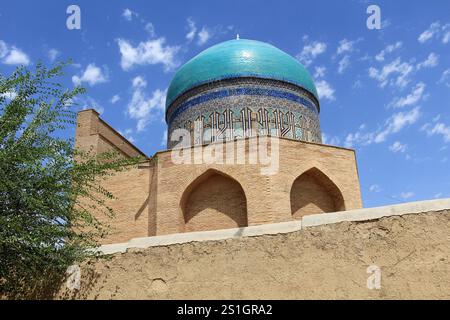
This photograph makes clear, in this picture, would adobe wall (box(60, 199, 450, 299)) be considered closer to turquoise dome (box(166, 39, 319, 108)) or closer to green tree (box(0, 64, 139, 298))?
green tree (box(0, 64, 139, 298))

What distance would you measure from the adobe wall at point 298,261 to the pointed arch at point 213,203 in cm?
435

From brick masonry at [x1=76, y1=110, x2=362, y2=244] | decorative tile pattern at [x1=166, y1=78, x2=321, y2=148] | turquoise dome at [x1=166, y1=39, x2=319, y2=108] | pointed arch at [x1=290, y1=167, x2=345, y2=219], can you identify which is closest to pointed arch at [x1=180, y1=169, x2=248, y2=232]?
brick masonry at [x1=76, y1=110, x2=362, y2=244]

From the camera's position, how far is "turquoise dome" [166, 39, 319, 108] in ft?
39.8

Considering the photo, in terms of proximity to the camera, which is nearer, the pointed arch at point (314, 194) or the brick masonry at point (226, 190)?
the brick masonry at point (226, 190)

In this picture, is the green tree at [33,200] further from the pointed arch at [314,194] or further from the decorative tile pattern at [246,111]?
the decorative tile pattern at [246,111]

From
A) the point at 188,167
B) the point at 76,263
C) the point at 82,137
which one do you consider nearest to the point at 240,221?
the point at 188,167

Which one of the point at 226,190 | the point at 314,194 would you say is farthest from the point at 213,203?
the point at 314,194

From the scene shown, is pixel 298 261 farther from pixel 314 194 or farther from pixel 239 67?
pixel 239 67

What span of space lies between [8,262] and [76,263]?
549mm

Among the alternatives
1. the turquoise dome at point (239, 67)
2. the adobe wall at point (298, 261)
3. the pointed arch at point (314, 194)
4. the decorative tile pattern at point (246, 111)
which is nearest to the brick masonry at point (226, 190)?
the pointed arch at point (314, 194)

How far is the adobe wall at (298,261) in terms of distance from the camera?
9.69 feet

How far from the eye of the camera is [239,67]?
39.7 ft

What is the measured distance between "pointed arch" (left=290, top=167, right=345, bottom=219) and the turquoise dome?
4.46 metres
